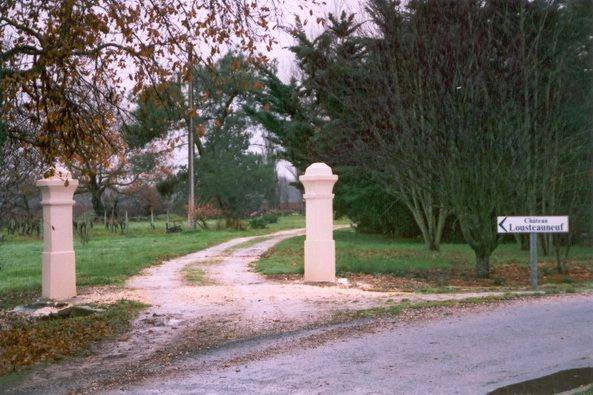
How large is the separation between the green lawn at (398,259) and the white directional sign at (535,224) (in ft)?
14.3

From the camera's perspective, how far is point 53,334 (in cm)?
964

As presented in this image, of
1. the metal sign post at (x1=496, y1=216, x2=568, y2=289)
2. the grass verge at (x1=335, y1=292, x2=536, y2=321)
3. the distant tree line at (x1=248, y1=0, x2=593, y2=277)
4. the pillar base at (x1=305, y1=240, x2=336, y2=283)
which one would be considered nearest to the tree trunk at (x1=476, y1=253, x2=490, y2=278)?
the distant tree line at (x1=248, y1=0, x2=593, y2=277)

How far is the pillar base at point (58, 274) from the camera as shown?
1325 cm

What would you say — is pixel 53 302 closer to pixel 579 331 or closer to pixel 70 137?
pixel 70 137

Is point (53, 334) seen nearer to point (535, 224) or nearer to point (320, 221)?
point (320, 221)

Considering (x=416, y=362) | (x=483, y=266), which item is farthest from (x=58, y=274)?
(x=483, y=266)

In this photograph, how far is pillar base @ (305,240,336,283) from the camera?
14773 mm

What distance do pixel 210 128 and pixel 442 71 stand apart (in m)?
30.9

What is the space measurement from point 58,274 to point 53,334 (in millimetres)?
3905

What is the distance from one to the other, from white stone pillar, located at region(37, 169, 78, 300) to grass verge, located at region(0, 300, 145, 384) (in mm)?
1790

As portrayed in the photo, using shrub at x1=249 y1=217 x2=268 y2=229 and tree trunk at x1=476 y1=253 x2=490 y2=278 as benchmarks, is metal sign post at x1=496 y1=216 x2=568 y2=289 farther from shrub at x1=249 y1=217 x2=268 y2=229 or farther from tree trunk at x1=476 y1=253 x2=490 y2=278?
shrub at x1=249 y1=217 x2=268 y2=229

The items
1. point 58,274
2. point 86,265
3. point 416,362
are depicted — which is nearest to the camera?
point 416,362

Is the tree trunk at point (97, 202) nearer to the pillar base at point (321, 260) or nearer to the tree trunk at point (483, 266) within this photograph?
the tree trunk at point (483, 266)

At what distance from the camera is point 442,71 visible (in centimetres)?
1712
